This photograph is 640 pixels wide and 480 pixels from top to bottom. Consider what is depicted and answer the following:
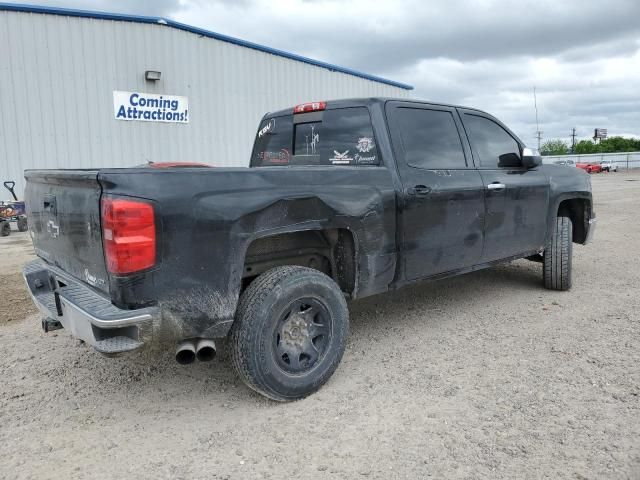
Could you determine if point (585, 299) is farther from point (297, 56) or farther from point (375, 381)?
point (297, 56)

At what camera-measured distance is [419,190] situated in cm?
381

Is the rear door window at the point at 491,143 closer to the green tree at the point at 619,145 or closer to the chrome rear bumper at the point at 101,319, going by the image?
the chrome rear bumper at the point at 101,319

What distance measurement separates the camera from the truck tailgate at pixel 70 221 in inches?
106

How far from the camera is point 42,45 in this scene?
11133 mm

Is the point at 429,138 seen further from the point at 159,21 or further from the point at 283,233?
the point at 159,21

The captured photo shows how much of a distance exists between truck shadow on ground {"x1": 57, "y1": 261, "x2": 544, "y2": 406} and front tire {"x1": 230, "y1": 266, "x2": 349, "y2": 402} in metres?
0.28

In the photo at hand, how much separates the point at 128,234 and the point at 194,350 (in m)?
0.74

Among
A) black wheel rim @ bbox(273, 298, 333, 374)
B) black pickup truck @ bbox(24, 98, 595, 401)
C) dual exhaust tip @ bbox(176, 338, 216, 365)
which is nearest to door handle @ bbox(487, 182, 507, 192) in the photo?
black pickup truck @ bbox(24, 98, 595, 401)

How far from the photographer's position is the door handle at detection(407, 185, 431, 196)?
3.75 metres

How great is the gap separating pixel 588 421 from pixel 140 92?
40.3 feet

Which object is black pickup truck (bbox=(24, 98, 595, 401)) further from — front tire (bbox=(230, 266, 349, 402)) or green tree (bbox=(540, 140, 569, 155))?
green tree (bbox=(540, 140, 569, 155))

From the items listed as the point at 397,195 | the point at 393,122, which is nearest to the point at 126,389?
the point at 397,195

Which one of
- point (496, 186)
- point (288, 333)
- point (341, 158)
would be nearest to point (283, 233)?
point (288, 333)

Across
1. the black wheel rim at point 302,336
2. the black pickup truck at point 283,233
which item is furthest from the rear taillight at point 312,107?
the black wheel rim at point 302,336
